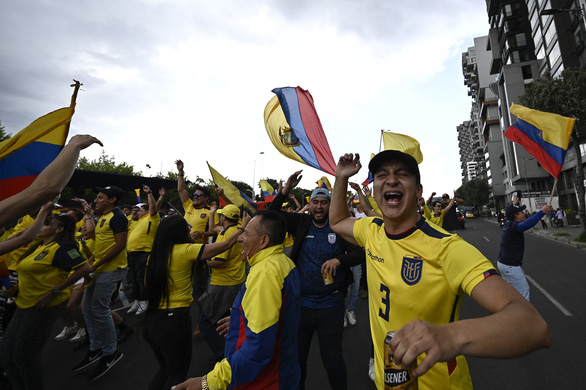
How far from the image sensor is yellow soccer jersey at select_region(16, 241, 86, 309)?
10.2 feet

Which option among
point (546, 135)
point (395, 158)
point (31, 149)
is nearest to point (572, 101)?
point (546, 135)

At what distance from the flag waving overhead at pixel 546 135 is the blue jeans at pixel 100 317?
7135 mm

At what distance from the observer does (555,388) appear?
9.98 ft

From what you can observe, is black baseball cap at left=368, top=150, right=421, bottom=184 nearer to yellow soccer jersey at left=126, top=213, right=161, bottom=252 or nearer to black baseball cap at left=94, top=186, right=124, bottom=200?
black baseball cap at left=94, top=186, right=124, bottom=200

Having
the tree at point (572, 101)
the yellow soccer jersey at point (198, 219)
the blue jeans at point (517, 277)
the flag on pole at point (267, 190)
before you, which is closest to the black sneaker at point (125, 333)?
the yellow soccer jersey at point (198, 219)

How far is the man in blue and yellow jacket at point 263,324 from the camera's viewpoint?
5.25 feet

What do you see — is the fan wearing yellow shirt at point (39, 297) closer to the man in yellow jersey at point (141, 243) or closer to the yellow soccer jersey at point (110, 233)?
the yellow soccer jersey at point (110, 233)

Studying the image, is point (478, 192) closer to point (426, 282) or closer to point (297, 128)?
point (297, 128)

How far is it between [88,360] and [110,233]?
178cm

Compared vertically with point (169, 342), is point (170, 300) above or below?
above

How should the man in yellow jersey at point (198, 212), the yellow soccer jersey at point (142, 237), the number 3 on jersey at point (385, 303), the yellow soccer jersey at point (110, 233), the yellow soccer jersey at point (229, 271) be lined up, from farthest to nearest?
the man in yellow jersey at point (198, 212), the yellow soccer jersey at point (142, 237), the yellow soccer jersey at point (110, 233), the yellow soccer jersey at point (229, 271), the number 3 on jersey at point (385, 303)

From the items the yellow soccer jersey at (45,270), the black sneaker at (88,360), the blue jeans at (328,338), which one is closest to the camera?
the blue jeans at (328,338)

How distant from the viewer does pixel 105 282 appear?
431 cm

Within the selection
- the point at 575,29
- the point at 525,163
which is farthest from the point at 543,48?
the point at 525,163
